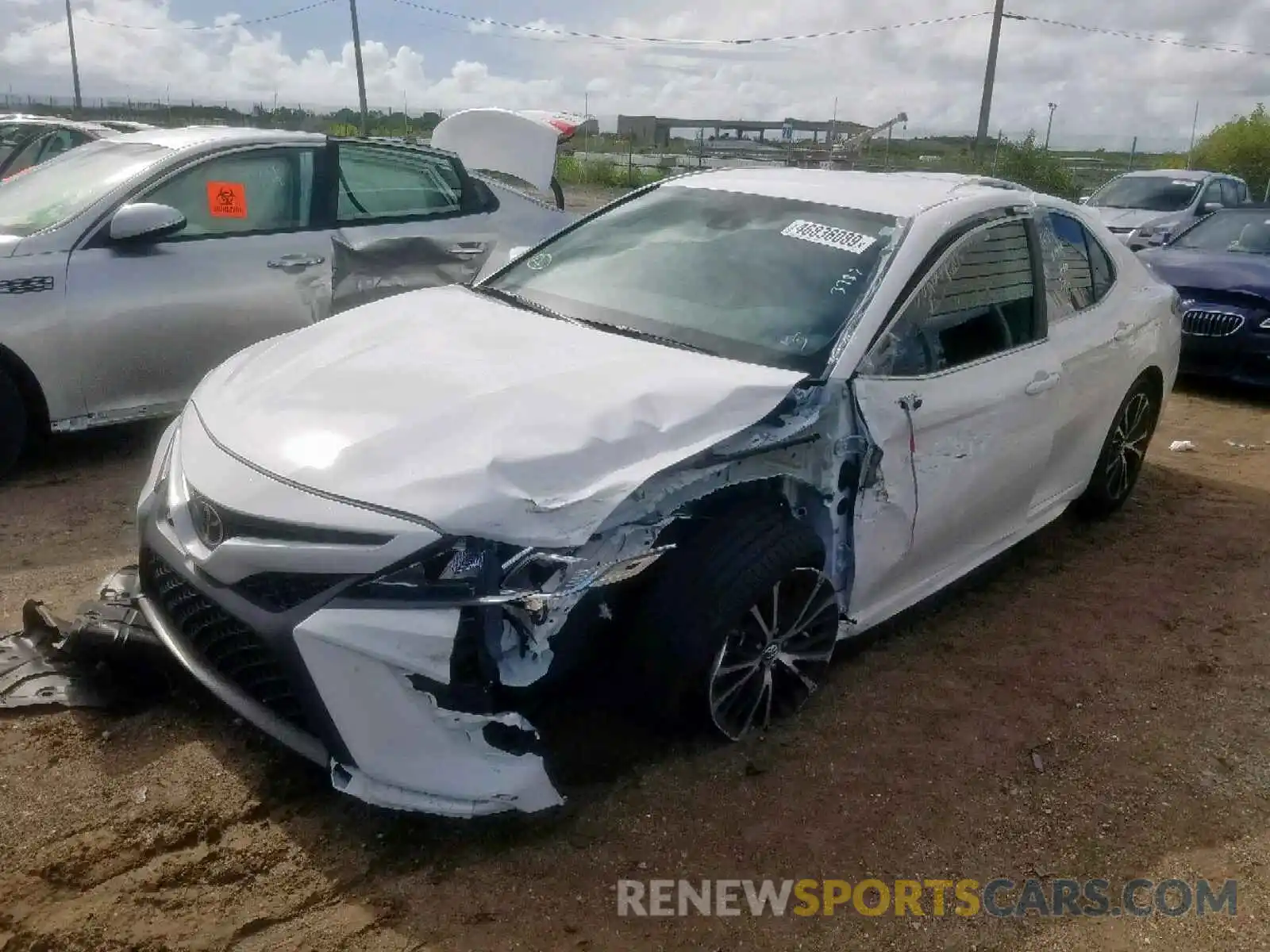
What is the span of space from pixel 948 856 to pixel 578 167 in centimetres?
3016

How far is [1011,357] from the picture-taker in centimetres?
380

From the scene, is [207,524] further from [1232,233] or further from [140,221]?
[1232,233]

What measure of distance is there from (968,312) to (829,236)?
533 millimetres

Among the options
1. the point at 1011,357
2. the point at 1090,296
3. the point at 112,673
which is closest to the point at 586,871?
the point at 112,673

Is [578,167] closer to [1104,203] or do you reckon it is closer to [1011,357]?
[1104,203]

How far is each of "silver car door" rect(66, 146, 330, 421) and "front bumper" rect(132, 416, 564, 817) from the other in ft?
8.95

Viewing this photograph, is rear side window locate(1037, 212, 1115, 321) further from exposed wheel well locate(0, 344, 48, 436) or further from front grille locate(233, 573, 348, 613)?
exposed wheel well locate(0, 344, 48, 436)

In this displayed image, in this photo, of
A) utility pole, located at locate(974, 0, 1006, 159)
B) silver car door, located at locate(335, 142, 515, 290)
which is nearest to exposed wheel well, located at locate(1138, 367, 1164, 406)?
silver car door, located at locate(335, 142, 515, 290)


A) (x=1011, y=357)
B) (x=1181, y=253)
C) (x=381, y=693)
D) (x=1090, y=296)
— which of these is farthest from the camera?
(x=1181, y=253)

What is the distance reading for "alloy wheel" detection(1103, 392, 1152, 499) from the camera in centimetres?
491

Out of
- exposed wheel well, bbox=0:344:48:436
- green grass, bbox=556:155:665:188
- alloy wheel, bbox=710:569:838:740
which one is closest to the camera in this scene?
alloy wheel, bbox=710:569:838:740

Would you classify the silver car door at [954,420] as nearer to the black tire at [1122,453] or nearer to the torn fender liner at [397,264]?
the black tire at [1122,453]

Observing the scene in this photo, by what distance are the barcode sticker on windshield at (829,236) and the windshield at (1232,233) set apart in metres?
6.73

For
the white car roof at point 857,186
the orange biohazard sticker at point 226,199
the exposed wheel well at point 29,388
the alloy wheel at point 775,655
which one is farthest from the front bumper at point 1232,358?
the exposed wheel well at point 29,388
